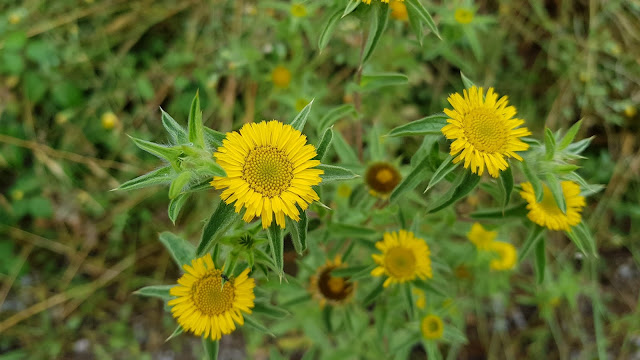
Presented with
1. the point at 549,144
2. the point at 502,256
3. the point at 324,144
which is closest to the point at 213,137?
the point at 324,144

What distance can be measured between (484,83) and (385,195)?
70.9 inches

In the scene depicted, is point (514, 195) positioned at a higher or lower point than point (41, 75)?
lower

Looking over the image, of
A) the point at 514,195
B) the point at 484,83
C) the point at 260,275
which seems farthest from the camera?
the point at 484,83

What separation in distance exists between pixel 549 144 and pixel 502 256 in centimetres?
111

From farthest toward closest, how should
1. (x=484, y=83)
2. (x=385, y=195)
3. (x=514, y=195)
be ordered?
(x=484, y=83), (x=385, y=195), (x=514, y=195)

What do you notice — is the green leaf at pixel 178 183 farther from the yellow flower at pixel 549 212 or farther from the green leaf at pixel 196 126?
the yellow flower at pixel 549 212

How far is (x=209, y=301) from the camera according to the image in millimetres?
1725

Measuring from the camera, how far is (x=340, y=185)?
2529 mm

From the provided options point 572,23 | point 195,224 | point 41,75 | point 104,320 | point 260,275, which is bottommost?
point 104,320

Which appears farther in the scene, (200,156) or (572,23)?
(572,23)

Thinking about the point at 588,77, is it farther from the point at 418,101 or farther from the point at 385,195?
the point at 385,195

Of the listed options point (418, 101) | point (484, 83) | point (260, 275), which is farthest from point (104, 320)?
point (484, 83)

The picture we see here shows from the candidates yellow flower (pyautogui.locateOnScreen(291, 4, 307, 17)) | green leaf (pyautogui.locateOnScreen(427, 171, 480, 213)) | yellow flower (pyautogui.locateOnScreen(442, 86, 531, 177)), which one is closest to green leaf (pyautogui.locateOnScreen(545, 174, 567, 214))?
yellow flower (pyautogui.locateOnScreen(442, 86, 531, 177))

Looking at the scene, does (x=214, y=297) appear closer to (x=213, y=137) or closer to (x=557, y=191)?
(x=213, y=137)
